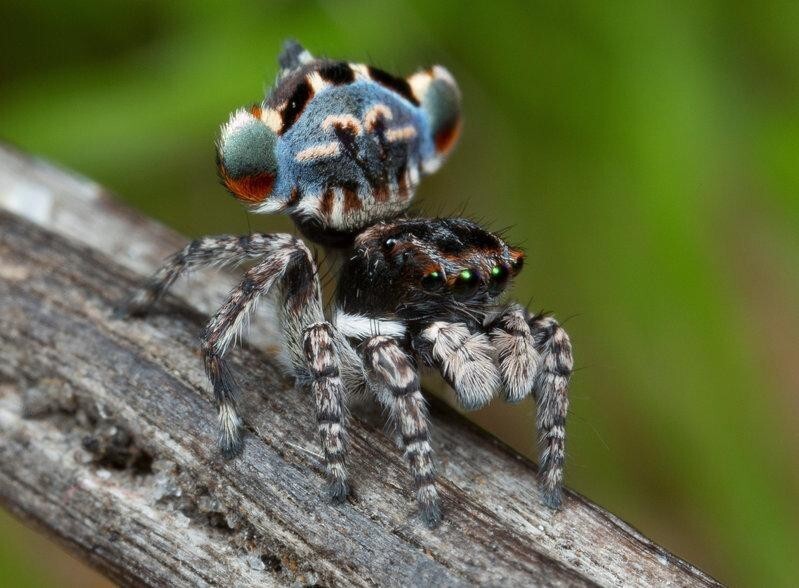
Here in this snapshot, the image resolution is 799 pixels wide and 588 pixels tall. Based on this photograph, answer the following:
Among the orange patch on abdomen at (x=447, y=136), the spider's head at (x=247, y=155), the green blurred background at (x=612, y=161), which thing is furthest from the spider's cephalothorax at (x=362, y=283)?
the green blurred background at (x=612, y=161)

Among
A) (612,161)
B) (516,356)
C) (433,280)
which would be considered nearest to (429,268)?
(433,280)

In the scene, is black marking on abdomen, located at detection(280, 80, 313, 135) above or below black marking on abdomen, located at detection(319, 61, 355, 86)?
below

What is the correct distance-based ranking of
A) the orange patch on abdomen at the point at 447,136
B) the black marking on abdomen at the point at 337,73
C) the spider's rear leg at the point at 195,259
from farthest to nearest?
the orange patch on abdomen at the point at 447,136 → the black marking on abdomen at the point at 337,73 → the spider's rear leg at the point at 195,259

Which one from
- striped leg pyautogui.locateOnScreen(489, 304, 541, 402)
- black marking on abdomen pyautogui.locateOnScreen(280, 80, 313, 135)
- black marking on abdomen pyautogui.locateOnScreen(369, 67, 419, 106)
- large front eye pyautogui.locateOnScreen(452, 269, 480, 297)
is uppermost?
black marking on abdomen pyautogui.locateOnScreen(369, 67, 419, 106)

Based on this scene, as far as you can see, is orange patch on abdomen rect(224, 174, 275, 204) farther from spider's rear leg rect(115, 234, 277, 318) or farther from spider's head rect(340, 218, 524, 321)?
spider's head rect(340, 218, 524, 321)

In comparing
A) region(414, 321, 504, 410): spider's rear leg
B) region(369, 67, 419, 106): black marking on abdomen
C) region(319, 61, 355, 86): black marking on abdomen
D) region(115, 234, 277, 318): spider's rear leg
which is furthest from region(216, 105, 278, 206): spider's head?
region(414, 321, 504, 410): spider's rear leg

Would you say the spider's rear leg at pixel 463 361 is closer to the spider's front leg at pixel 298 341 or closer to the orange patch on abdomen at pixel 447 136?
the spider's front leg at pixel 298 341

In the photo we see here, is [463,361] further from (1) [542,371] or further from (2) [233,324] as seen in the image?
(2) [233,324]

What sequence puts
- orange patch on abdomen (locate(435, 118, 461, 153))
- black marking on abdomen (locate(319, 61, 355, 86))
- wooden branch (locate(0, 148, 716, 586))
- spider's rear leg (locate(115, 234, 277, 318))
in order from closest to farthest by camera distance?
wooden branch (locate(0, 148, 716, 586))
spider's rear leg (locate(115, 234, 277, 318))
black marking on abdomen (locate(319, 61, 355, 86))
orange patch on abdomen (locate(435, 118, 461, 153))
